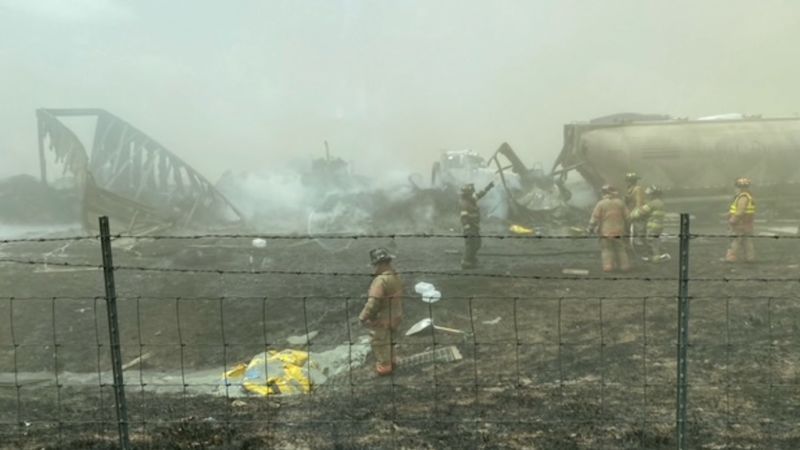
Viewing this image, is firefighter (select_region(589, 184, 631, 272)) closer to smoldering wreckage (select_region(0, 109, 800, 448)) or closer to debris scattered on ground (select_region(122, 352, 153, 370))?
smoldering wreckage (select_region(0, 109, 800, 448))

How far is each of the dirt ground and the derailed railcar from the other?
478cm

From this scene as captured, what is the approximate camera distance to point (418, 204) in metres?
16.9

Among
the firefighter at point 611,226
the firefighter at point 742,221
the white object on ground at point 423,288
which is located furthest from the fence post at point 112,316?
the firefighter at point 742,221

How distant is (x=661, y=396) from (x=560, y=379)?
773 mm

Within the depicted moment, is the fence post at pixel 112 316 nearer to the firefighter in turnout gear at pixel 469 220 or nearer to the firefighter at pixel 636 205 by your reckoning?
the firefighter in turnout gear at pixel 469 220

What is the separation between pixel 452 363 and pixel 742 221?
19.9ft

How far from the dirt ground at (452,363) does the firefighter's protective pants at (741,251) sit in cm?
24

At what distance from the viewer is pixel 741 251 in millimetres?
10992

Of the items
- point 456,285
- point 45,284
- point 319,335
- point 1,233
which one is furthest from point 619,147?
point 1,233

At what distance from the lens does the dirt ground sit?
14.6 ft

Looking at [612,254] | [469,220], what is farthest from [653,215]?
[469,220]

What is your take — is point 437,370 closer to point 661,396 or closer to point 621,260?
point 661,396

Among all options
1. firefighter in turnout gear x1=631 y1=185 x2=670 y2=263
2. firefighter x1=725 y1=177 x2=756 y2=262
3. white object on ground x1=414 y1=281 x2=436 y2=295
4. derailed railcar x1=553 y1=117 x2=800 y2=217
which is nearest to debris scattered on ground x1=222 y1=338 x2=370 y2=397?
white object on ground x1=414 y1=281 x2=436 y2=295

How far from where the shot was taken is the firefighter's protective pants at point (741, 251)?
10.8 meters
